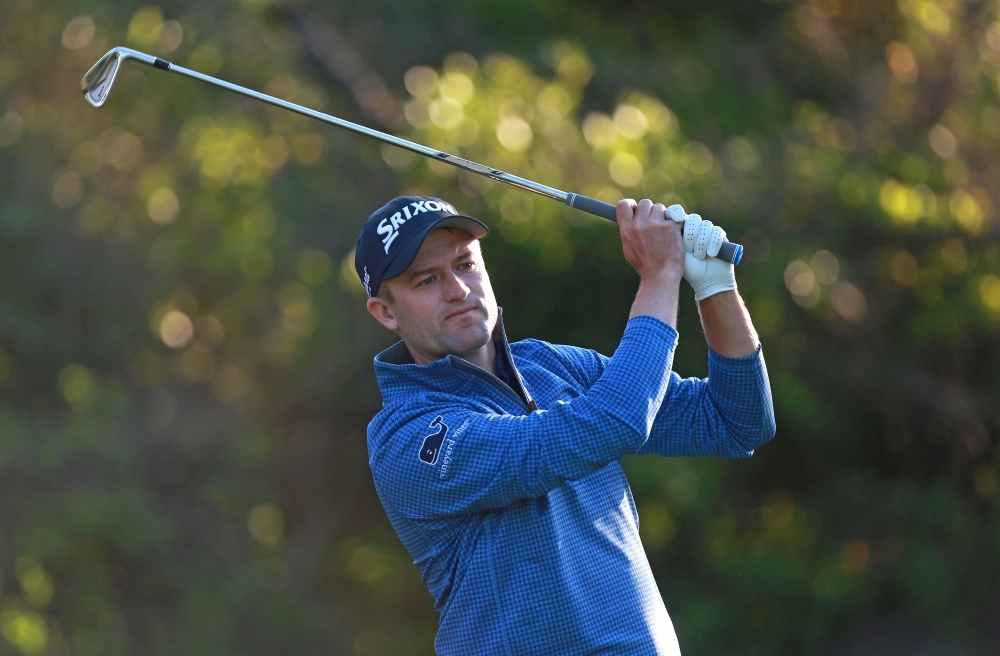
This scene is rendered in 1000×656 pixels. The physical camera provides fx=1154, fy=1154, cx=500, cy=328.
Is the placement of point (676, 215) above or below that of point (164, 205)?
below

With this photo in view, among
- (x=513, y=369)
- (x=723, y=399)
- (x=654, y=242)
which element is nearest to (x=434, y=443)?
(x=513, y=369)

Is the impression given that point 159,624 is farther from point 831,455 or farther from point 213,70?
point 831,455

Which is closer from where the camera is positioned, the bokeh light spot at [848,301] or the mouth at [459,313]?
the mouth at [459,313]

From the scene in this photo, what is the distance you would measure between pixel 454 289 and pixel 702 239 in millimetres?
517

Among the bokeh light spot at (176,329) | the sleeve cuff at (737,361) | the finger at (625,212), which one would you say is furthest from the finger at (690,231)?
the bokeh light spot at (176,329)

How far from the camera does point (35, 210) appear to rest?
6.50 metres

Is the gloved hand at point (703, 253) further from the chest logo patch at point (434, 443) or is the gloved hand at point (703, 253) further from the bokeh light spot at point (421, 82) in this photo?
the bokeh light spot at point (421, 82)

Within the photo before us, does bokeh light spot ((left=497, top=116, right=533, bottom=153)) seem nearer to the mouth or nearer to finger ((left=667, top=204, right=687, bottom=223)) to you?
the mouth

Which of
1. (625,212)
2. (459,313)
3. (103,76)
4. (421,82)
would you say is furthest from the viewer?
(421,82)

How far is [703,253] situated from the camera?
7.28 ft

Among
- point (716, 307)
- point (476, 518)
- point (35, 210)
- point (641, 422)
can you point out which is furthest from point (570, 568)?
point (35, 210)

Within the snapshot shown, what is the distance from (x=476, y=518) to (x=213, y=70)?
440cm

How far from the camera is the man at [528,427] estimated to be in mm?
2066

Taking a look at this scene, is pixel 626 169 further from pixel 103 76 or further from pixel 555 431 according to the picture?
pixel 555 431
